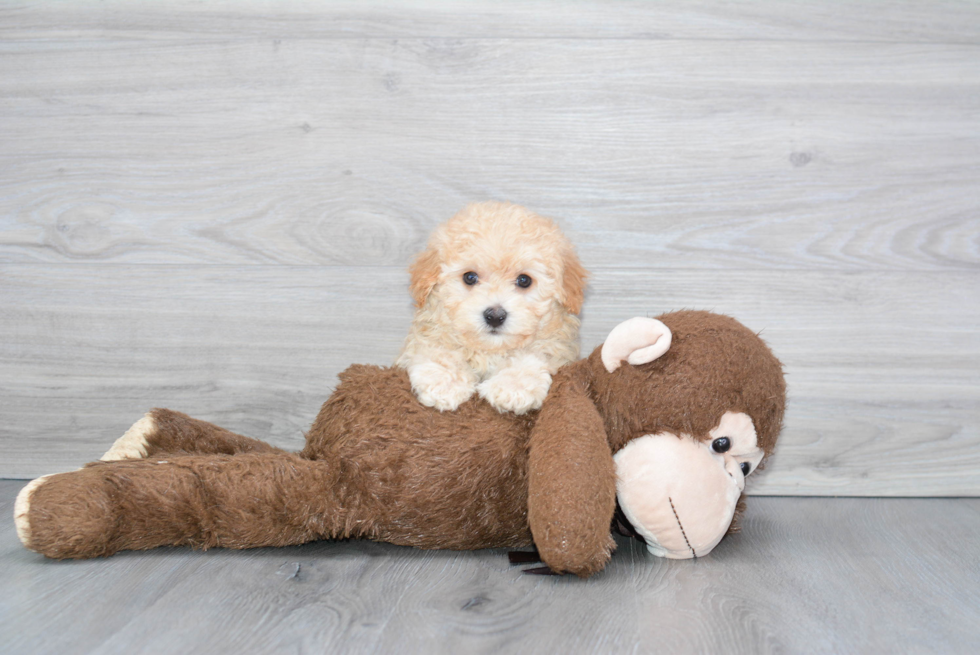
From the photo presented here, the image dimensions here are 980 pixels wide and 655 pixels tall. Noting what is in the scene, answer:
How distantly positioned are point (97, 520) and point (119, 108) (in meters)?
0.88

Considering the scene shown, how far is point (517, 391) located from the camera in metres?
1.13

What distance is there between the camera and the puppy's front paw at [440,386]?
3.76 ft

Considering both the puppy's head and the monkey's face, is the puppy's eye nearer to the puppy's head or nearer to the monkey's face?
the monkey's face

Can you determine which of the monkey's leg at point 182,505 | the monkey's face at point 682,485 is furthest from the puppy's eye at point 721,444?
the monkey's leg at point 182,505

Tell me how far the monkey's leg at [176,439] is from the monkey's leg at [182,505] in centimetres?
13

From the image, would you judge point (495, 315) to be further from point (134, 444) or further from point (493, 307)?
point (134, 444)

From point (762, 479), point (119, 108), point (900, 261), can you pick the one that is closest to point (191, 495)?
point (119, 108)

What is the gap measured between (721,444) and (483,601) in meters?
0.43

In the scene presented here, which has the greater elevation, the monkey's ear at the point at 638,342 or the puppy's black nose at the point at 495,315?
the puppy's black nose at the point at 495,315

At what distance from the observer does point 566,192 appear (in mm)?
1522

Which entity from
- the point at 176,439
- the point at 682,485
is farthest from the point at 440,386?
the point at 176,439

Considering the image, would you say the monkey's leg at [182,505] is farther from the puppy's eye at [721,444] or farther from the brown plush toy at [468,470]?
the puppy's eye at [721,444]

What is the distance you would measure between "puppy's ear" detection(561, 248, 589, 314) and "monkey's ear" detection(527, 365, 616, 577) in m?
0.19

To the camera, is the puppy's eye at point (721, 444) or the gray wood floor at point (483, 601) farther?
the puppy's eye at point (721, 444)
